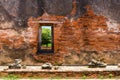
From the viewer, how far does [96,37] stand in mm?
10305

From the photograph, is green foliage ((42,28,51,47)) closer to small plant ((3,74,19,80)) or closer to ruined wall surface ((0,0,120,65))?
ruined wall surface ((0,0,120,65))

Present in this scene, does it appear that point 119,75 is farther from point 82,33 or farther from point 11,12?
point 11,12

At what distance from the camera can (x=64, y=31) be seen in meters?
10.2

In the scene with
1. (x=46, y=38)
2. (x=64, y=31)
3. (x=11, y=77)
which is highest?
(x=64, y=31)

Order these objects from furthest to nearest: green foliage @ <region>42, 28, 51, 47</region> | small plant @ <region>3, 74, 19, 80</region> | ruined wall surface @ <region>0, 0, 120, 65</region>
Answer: green foliage @ <region>42, 28, 51, 47</region> → ruined wall surface @ <region>0, 0, 120, 65</region> → small plant @ <region>3, 74, 19, 80</region>

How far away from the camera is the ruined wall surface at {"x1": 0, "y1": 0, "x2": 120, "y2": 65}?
33.1 feet

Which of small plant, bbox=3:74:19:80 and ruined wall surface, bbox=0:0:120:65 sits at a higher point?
ruined wall surface, bbox=0:0:120:65

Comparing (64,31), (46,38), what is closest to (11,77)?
(64,31)

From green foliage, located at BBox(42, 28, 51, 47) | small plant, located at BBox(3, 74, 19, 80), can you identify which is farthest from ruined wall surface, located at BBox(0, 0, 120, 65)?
green foliage, located at BBox(42, 28, 51, 47)

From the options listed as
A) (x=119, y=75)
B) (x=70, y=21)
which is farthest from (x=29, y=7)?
(x=119, y=75)

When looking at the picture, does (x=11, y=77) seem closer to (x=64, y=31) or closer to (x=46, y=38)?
(x=64, y=31)

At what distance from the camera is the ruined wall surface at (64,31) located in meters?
10.1

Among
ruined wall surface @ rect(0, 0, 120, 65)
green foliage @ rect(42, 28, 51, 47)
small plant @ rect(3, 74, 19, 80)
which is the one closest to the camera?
small plant @ rect(3, 74, 19, 80)

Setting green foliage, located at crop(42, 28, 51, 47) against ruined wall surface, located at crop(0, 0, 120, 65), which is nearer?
ruined wall surface, located at crop(0, 0, 120, 65)
